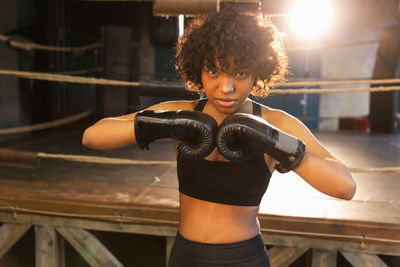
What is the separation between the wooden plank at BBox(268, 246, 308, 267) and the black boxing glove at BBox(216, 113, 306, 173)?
0.90 meters

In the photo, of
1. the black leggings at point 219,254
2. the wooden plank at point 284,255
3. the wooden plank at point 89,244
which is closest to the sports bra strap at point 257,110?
the black leggings at point 219,254

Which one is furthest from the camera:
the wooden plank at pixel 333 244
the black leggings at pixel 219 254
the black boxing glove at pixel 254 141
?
the wooden plank at pixel 333 244

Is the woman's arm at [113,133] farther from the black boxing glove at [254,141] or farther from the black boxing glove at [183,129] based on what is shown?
the black boxing glove at [254,141]

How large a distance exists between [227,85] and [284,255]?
44.0 inches

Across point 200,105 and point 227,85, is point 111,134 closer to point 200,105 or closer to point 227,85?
point 200,105

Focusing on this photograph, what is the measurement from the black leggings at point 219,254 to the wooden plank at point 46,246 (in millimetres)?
1134

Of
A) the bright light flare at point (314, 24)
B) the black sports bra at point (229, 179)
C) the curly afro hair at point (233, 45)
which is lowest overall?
the black sports bra at point (229, 179)

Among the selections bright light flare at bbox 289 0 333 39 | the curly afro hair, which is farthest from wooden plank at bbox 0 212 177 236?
bright light flare at bbox 289 0 333 39

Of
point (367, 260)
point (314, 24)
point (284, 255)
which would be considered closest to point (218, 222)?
point (284, 255)

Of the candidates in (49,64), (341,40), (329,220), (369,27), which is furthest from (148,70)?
(329,220)

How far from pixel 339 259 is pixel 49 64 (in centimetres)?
472

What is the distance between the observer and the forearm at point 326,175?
969 mm

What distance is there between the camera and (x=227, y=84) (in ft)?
3.13

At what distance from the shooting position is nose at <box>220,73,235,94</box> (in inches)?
37.3
